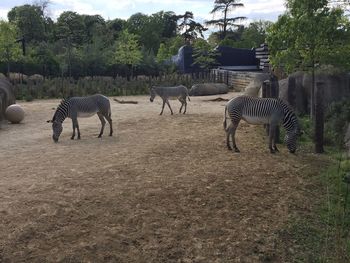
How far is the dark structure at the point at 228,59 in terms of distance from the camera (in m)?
36.0

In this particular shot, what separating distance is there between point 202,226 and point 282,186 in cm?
216

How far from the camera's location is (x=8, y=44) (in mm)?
27594

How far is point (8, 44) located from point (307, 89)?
1997 centimetres

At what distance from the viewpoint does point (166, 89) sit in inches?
675

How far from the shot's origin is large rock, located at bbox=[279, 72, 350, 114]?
1386 cm

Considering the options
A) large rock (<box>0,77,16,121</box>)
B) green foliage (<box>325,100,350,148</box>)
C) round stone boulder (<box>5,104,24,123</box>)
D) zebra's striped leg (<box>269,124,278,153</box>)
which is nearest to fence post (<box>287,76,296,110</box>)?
green foliage (<box>325,100,350,148</box>)

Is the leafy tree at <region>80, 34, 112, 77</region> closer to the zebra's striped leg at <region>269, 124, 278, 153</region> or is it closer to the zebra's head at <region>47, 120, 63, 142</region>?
the zebra's head at <region>47, 120, 63, 142</region>

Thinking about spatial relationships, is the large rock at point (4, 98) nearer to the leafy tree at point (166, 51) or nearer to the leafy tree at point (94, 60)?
the leafy tree at point (94, 60)

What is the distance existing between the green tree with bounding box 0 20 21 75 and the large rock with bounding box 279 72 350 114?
745 inches

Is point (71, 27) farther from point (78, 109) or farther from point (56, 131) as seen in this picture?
point (56, 131)

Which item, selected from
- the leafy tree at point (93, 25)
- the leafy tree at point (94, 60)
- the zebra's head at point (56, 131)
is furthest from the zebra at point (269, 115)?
the leafy tree at point (93, 25)

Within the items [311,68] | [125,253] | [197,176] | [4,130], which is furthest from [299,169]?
[4,130]

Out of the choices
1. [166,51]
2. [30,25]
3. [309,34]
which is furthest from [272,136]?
[30,25]

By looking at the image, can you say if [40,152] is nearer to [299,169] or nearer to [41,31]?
[299,169]
